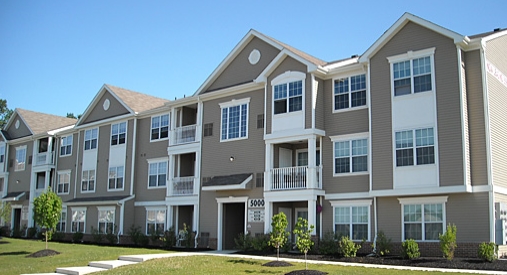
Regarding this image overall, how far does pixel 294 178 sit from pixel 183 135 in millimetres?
9303

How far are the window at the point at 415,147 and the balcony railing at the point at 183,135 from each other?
43.3 ft

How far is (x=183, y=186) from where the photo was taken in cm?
3222

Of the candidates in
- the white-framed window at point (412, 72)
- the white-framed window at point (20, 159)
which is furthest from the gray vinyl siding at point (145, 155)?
the white-framed window at point (412, 72)

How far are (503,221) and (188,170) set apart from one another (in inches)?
738

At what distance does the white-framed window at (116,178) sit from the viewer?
37062mm

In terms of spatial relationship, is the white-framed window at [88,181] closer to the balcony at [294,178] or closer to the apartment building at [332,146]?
the apartment building at [332,146]

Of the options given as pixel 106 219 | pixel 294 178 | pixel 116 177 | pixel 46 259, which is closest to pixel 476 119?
pixel 294 178

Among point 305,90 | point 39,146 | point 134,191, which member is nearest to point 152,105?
point 134,191

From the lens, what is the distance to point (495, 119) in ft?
73.0

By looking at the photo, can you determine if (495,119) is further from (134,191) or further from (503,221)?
(134,191)

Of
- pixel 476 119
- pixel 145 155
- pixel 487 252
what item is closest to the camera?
pixel 487 252

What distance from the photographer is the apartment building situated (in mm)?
21547

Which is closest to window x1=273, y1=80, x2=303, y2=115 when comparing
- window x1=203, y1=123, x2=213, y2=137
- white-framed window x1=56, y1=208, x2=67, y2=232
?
window x1=203, y1=123, x2=213, y2=137

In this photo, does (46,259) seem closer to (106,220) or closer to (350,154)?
(106,220)
